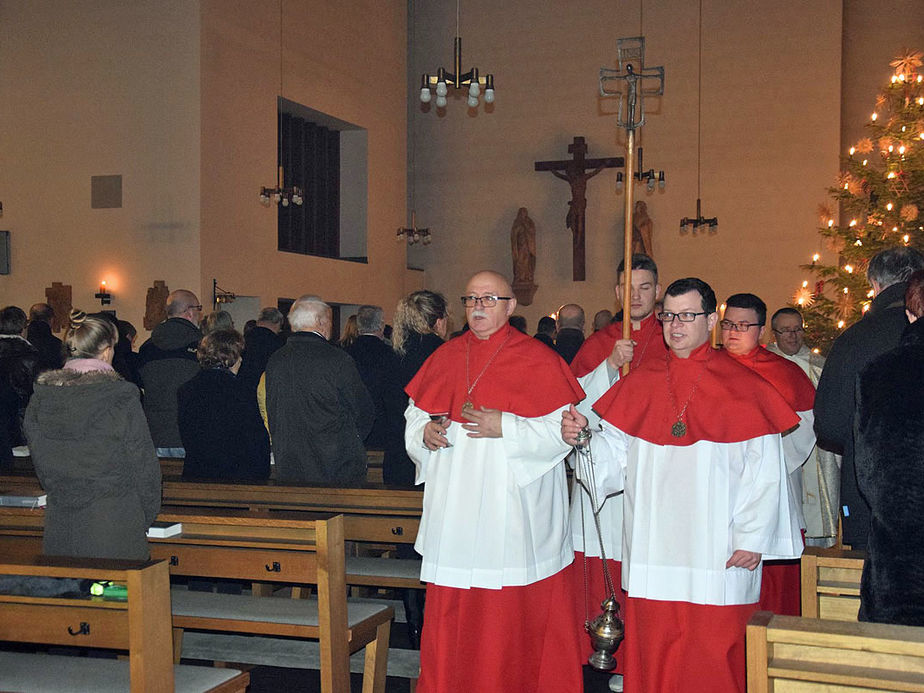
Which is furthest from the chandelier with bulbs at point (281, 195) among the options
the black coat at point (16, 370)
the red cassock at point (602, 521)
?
the red cassock at point (602, 521)

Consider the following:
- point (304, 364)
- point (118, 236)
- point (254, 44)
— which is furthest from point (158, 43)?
point (304, 364)

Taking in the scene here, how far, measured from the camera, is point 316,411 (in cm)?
548

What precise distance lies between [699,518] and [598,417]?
109cm

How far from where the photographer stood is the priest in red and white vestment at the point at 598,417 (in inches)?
189

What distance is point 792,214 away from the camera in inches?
682

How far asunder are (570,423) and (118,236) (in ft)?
40.2

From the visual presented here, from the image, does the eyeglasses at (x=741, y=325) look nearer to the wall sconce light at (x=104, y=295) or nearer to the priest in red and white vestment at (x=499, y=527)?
the priest in red and white vestment at (x=499, y=527)

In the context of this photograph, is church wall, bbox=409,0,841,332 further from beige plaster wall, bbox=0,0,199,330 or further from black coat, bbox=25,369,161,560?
black coat, bbox=25,369,161,560

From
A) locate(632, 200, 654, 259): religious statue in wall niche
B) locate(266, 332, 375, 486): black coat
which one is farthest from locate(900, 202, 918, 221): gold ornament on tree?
locate(632, 200, 654, 259): religious statue in wall niche

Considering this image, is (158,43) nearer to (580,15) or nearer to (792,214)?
(580,15)

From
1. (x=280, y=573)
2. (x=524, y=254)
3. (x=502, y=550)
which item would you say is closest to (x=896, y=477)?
(x=502, y=550)

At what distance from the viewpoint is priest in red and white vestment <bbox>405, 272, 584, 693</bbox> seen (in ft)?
13.4

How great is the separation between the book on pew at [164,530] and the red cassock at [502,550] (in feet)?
3.08

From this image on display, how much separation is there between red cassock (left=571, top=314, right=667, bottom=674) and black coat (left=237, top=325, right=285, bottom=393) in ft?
9.39
